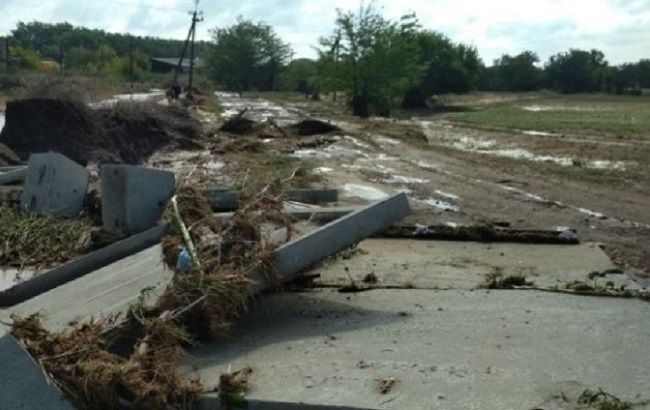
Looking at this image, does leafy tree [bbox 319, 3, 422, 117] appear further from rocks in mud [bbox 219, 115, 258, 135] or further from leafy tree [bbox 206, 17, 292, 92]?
leafy tree [bbox 206, 17, 292, 92]

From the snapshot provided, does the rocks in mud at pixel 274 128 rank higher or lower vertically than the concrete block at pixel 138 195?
lower

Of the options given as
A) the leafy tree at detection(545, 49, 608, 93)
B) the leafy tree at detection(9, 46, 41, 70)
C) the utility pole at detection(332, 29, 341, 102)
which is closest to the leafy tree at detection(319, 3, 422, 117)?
the utility pole at detection(332, 29, 341, 102)

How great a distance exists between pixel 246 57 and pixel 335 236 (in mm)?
89812

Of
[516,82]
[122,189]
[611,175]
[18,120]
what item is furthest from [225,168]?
[516,82]

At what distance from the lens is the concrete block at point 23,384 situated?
4.59 metres

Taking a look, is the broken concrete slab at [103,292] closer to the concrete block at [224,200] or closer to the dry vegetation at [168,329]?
the dry vegetation at [168,329]

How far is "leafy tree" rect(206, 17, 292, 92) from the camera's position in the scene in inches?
3671

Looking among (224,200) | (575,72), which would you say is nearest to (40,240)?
(224,200)

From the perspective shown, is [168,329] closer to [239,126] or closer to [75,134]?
[75,134]

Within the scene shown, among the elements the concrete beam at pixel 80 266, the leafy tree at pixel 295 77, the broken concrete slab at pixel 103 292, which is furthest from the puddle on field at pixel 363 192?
the leafy tree at pixel 295 77

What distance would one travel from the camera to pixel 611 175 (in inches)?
586

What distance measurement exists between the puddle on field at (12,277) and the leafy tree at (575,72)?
95333 mm

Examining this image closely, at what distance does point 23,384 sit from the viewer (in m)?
4.63

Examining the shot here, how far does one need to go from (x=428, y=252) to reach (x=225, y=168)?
8373mm
